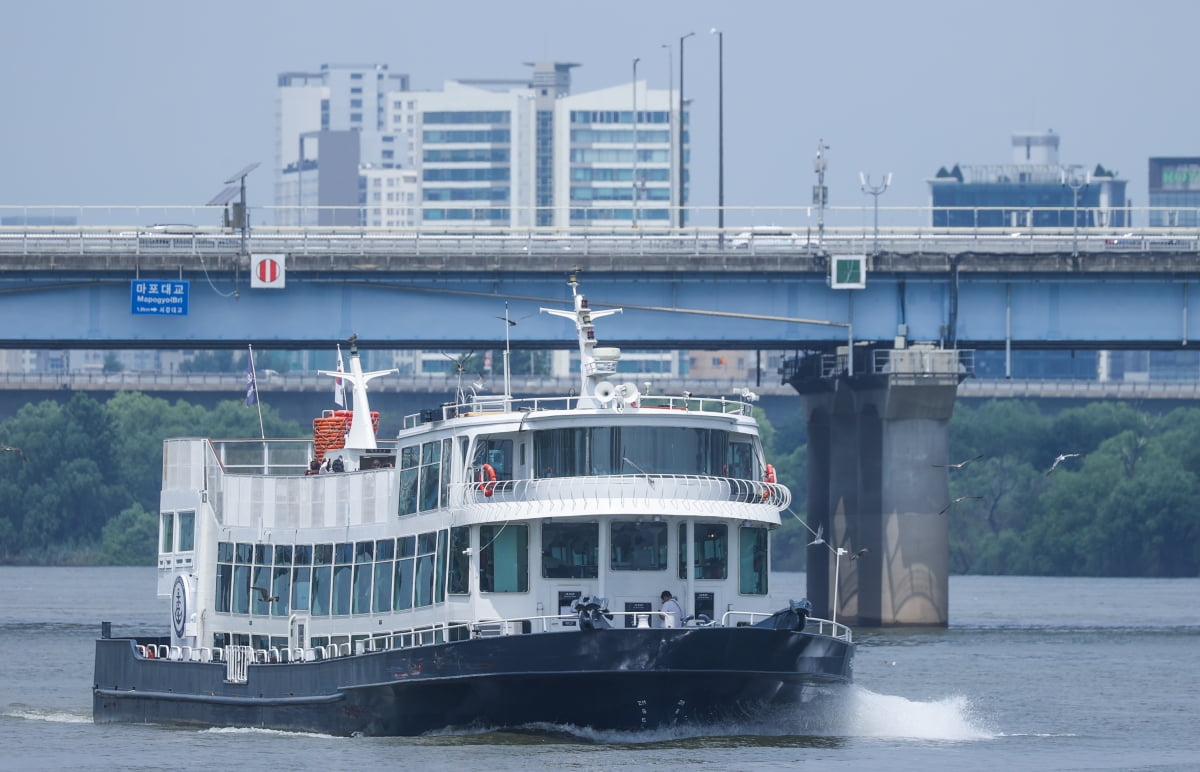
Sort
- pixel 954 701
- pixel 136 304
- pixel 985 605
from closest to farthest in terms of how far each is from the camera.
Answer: pixel 954 701, pixel 136 304, pixel 985 605

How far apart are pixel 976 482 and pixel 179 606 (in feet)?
345

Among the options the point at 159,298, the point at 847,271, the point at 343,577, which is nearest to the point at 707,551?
the point at 343,577

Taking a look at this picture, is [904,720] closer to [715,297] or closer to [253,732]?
[253,732]

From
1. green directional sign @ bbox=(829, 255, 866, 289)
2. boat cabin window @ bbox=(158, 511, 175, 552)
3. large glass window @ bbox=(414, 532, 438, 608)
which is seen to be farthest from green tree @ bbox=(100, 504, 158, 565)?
large glass window @ bbox=(414, 532, 438, 608)

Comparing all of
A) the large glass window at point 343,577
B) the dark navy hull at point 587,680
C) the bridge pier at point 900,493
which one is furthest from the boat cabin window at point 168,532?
the bridge pier at point 900,493

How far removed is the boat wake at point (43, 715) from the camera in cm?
5231

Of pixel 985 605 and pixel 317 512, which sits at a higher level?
pixel 317 512

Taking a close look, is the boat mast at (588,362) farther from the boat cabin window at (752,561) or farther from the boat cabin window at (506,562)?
the boat cabin window at (752,561)

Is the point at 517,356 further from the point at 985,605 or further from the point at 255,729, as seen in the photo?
the point at 255,729

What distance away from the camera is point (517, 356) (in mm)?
194875

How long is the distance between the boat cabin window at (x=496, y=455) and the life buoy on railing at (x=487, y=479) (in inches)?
6.8

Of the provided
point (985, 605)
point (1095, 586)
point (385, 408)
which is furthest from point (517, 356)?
point (985, 605)

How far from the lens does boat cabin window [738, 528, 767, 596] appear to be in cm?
4428

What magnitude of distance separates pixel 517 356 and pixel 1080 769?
154 meters
